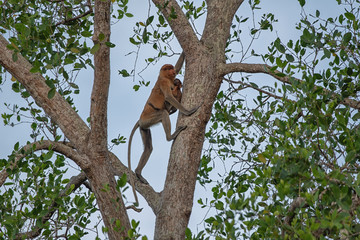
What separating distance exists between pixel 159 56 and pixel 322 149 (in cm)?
268

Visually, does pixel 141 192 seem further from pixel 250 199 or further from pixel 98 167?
pixel 250 199

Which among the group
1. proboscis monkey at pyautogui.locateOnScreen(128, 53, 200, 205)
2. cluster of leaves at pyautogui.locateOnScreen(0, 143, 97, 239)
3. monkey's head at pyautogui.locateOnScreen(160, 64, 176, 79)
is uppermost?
monkey's head at pyautogui.locateOnScreen(160, 64, 176, 79)

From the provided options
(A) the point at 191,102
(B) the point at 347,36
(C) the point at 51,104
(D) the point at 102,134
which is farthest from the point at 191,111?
(B) the point at 347,36

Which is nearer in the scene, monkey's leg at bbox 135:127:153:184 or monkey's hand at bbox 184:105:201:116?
monkey's hand at bbox 184:105:201:116

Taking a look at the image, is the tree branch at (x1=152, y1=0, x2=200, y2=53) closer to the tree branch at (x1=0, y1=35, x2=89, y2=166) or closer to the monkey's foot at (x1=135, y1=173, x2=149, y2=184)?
the tree branch at (x1=0, y1=35, x2=89, y2=166)

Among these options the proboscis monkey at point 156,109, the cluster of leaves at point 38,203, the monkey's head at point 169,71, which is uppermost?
the monkey's head at point 169,71

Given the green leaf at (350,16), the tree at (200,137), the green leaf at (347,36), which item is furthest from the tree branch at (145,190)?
the green leaf at (350,16)

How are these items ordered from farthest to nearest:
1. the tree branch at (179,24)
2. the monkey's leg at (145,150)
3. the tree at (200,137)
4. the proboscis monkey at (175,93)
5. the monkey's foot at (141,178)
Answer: the proboscis monkey at (175,93) < the monkey's leg at (145,150) < the monkey's foot at (141,178) < the tree branch at (179,24) < the tree at (200,137)

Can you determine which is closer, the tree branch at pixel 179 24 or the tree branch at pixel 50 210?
the tree branch at pixel 50 210

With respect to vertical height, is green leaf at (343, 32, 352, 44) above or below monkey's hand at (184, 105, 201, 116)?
above

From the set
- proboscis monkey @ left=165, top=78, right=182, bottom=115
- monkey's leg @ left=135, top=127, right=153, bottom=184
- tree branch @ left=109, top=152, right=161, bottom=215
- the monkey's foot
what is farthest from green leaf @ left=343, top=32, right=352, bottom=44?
monkey's leg @ left=135, top=127, right=153, bottom=184

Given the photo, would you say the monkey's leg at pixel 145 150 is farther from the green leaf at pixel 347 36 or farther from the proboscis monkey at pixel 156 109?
the green leaf at pixel 347 36

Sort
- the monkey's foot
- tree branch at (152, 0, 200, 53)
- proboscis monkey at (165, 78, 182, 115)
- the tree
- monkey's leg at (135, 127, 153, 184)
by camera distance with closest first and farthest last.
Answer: the tree, tree branch at (152, 0, 200, 53), the monkey's foot, monkey's leg at (135, 127, 153, 184), proboscis monkey at (165, 78, 182, 115)

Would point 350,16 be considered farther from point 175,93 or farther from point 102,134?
point 175,93
